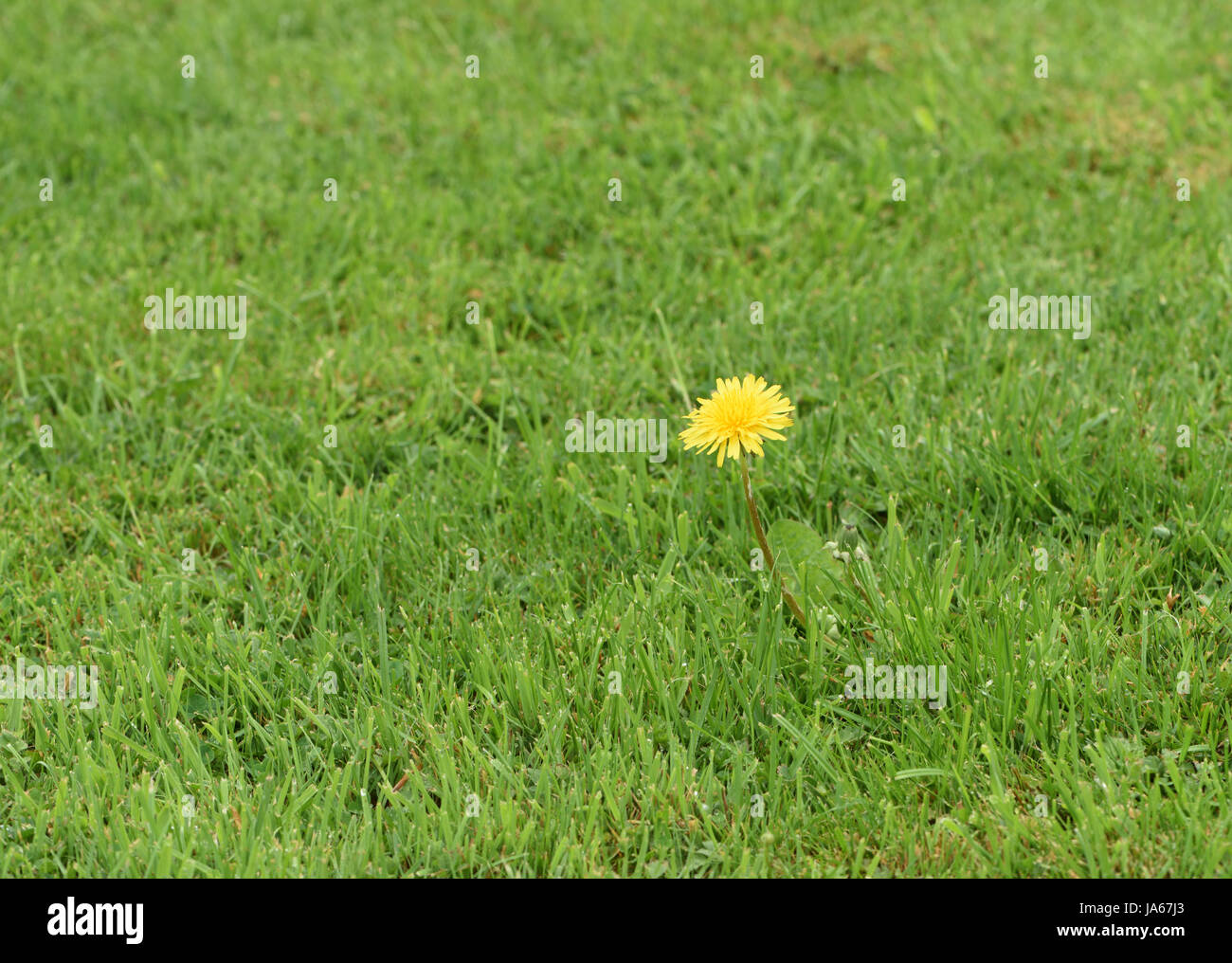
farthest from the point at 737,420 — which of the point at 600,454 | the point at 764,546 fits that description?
the point at 600,454

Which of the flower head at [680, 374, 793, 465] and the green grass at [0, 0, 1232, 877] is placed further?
the flower head at [680, 374, 793, 465]

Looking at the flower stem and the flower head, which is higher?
the flower head

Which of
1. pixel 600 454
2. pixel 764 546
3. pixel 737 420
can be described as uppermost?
pixel 600 454

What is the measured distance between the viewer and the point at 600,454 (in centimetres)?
426

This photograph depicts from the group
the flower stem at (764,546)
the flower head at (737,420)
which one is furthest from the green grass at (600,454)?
the flower head at (737,420)

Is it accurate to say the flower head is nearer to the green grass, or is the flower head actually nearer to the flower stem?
the flower stem

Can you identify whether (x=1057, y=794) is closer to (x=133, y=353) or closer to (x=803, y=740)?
(x=803, y=740)

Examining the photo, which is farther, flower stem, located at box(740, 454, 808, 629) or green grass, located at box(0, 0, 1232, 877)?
flower stem, located at box(740, 454, 808, 629)

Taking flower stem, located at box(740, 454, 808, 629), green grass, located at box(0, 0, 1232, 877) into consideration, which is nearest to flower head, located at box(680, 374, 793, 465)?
flower stem, located at box(740, 454, 808, 629)

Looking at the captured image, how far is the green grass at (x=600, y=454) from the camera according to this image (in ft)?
9.91

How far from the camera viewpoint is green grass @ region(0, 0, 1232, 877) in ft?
9.91

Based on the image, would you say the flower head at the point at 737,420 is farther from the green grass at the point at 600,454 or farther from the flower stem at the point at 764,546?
the green grass at the point at 600,454

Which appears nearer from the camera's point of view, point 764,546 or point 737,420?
point 737,420

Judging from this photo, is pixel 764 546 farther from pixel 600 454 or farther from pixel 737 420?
pixel 600 454
